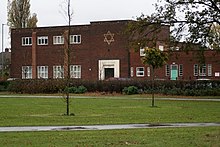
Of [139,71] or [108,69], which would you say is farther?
[108,69]

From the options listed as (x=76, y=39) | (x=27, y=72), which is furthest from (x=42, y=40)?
(x=76, y=39)

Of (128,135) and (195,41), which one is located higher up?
(195,41)

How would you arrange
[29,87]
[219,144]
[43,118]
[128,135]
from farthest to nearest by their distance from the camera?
[29,87] < [43,118] < [128,135] < [219,144]

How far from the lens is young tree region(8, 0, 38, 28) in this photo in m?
99.6

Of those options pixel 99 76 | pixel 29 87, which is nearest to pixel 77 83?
pixel 29 87

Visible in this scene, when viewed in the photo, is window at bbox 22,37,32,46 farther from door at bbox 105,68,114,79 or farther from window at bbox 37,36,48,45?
door at bbox 105,68,114,79

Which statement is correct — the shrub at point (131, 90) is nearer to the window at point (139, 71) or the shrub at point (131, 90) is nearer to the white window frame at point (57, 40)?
the window at point (139, 71)

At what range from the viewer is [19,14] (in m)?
100

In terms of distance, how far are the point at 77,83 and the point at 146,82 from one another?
29.2ft

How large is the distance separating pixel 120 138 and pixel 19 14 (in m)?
84.1

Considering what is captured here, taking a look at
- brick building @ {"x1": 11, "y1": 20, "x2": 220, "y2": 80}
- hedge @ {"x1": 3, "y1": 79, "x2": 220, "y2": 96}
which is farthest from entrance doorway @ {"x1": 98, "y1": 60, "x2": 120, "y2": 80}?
hedge @ {"x1": 3, "y1": 79, "x2": 220, "y2": 96}

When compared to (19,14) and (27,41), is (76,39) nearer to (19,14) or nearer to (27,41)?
(27,41)

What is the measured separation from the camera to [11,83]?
72.0 meters

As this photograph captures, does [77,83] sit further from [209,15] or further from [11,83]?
[209,15]
